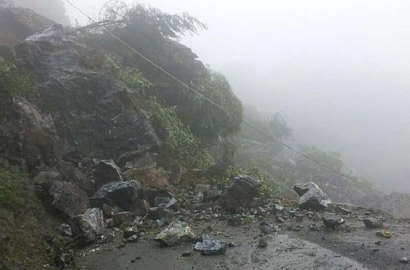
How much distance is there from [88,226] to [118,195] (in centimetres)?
138

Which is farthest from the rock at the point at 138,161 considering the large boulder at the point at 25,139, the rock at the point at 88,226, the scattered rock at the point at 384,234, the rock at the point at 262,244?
the scattered rock at the point at 384,234

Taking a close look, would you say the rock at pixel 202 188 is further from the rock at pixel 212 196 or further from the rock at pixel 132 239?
the rock at pixel 132 239

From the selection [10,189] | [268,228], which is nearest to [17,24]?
[10,189]

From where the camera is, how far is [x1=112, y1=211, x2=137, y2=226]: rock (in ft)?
22.0

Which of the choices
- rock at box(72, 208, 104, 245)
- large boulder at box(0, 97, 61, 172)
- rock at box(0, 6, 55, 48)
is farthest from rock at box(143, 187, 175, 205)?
rock at box(0, 6, 55, 48)

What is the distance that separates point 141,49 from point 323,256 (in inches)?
382

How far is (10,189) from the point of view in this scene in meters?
5.66

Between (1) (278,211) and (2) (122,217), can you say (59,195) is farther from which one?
(1) (278,211)

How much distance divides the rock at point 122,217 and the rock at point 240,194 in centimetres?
216

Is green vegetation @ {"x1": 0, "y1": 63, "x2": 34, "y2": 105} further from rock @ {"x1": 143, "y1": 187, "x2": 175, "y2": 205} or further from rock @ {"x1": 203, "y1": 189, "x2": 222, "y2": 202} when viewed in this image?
rock @ {"x1": 203, "y1": 189, "x2": 222, "y2": 202}

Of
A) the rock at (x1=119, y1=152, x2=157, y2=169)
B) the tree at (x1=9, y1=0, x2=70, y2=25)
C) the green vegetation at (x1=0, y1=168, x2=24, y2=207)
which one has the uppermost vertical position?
the tree at (x1=9, y1=0, x2=70, y2=25)

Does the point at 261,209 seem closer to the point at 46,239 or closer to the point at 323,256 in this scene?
the point at 323,256

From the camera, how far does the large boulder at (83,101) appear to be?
8.95 m

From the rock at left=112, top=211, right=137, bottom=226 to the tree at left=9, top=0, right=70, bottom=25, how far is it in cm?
3053
